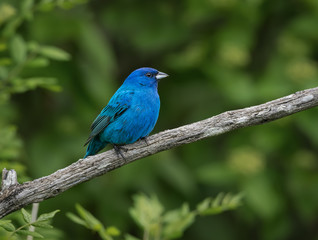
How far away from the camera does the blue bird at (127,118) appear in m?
3.99

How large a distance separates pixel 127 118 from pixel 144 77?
0.54 m

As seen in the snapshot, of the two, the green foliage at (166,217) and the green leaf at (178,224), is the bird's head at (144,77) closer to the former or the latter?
the green foliage at (166,217)

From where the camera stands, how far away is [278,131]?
18.6 ft

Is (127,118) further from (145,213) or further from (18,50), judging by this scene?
(145,213)

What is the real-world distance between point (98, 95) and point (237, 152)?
144 cm

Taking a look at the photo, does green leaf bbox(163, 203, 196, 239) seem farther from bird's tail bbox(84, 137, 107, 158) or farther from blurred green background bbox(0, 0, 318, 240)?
blurred green background bbox(0, 0, 318, 240)

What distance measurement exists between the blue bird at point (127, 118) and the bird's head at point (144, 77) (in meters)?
0.03

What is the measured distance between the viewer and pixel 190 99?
6633 millimetres

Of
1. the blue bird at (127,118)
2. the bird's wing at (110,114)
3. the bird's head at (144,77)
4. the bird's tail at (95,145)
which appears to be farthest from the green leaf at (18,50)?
the bird's head at (144,77)

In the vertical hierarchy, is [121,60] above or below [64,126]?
above

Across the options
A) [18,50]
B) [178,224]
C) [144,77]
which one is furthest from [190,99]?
[178,224]

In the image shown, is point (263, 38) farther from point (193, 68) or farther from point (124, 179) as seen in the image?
point (124, 179)

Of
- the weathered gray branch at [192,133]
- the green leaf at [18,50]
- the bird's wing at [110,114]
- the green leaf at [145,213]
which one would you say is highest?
the green leaf at [18,50]

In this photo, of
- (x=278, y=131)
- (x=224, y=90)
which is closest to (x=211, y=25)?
(x=224, y=90)
